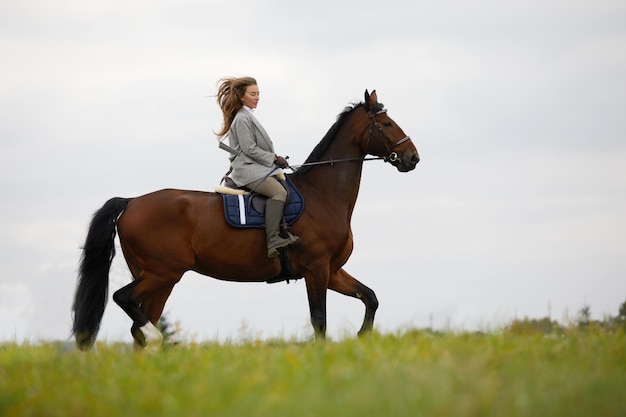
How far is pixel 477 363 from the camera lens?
301 inches

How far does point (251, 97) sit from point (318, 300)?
9.54 ft

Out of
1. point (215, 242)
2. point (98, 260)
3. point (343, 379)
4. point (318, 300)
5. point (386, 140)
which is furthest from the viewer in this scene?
point (386, 140)

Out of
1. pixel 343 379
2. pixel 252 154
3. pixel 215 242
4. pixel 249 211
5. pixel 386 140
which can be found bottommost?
pixel 343 379

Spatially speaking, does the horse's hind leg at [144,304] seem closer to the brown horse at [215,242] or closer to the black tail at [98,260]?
the brown horse at [215,242]

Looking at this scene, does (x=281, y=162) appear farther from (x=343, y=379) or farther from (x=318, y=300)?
(x=343, y=379)

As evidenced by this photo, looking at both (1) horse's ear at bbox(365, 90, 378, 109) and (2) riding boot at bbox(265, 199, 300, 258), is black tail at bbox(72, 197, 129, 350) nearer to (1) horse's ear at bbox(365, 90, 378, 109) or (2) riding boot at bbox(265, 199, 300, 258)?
(2) riding boot at bbox(265, 199, 300, 258)

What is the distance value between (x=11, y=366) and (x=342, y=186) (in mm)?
5013

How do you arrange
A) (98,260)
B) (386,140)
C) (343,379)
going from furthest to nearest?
(386,140) < (98,260) < (343,379)

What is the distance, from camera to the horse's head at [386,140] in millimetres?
12188

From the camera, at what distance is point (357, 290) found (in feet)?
40.5

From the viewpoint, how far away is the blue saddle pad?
38.7 feet

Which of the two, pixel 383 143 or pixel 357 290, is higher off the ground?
pixel 383 143

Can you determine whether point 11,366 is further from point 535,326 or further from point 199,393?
point 535,326

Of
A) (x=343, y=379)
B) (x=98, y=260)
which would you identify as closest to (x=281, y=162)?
(x=98, y=260)
